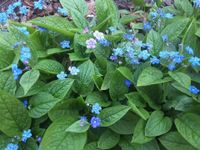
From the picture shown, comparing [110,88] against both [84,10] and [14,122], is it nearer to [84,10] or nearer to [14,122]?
[14,122]

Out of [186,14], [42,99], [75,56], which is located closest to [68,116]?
[42,99]

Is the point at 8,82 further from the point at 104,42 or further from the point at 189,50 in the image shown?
the point at 189,50

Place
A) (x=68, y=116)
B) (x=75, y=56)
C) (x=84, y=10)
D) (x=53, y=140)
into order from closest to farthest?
(x=53, y=140), (x=68, y=116), (x=75, y=56), (x=84, y=10)

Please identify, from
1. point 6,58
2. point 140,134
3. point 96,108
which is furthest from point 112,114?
point 6,58

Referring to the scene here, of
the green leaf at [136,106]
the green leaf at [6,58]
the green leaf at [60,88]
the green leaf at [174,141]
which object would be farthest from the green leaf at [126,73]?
the green leaf at [6,58]

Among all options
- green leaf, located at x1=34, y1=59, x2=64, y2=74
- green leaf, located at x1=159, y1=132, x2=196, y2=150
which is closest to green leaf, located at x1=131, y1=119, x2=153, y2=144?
green leaf, located at x1=159, y1=132, x2=196, y2=150

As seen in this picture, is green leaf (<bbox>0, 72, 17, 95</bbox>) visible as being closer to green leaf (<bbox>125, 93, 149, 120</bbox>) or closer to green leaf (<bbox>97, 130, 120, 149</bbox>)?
green leaf (<bbox>97, 130, 120, 149</bbox>)

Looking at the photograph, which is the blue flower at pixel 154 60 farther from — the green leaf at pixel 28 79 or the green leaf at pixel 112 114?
the green leaf at pixel 28 79
